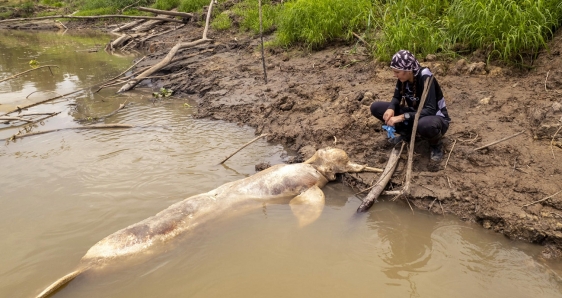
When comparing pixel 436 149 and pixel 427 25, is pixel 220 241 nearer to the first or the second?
pixel 436 149

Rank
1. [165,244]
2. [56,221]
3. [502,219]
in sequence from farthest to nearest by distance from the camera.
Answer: [56,221], [502,219], [165,244]

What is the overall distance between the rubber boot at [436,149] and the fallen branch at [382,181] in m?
0.31

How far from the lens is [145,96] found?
7883 mm

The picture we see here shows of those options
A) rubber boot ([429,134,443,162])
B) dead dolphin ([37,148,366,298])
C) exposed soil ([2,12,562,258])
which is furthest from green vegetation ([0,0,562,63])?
dead dolphin ([37,148,366,298])

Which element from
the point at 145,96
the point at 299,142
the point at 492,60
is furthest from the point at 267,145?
the point at 145,96

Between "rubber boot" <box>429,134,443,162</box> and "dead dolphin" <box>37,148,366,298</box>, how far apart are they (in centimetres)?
74

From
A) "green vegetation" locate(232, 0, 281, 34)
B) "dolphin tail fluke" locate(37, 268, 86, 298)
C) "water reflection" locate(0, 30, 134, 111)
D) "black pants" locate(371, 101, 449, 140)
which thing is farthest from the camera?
"green vegetation" locate(232, 0, 281, 34)

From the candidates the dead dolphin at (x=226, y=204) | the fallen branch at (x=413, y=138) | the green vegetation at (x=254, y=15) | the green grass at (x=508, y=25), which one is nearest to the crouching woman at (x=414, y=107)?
the fallen branch at (x=413, y=138)

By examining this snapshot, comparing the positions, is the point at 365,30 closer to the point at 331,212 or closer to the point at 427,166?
the point at 427,166

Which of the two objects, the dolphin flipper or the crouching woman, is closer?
the dolphin flipper

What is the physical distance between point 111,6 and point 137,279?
71.8 ft

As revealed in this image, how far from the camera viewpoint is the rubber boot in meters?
3.89

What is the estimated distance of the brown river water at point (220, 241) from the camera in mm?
2646

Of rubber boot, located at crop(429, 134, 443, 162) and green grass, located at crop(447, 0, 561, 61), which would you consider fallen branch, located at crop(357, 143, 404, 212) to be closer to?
rubber boot, located at crop(429, 134, 443, 162)
